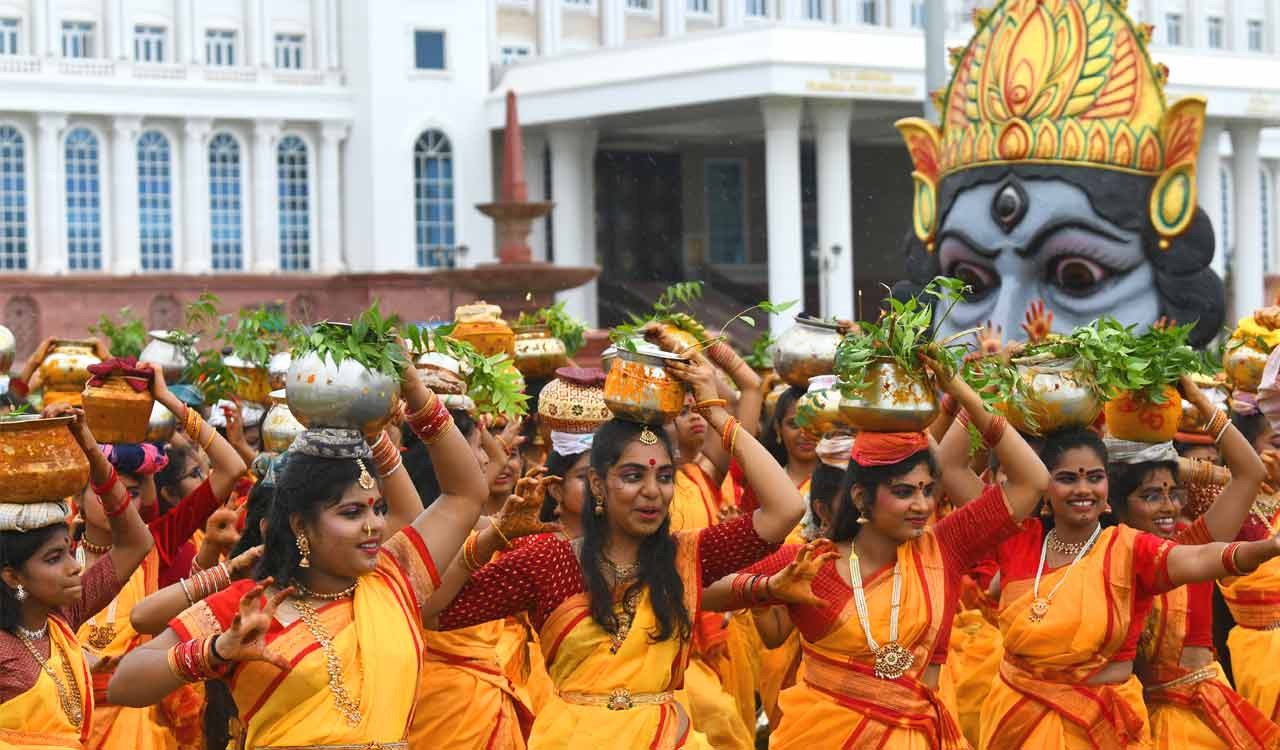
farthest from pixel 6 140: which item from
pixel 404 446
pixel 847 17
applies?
pixel 404 446

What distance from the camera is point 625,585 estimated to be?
5.62m

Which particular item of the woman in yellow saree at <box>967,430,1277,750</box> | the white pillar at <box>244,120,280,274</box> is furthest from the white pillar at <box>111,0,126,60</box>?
the woman in yellow saree at <box>967,430,1277,750</box>

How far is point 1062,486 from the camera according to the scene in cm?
650

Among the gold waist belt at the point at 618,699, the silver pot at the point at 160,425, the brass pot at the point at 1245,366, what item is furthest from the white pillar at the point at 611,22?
the gold waist belt at the point at 618,699

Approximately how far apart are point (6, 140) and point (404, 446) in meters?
35.5

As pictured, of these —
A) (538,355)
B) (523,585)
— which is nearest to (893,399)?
(523,585)

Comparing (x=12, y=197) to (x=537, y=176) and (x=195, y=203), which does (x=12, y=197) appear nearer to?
(x=195, y=203)

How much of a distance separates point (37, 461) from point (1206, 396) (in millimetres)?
4406

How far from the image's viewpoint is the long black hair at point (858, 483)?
595 centimetres

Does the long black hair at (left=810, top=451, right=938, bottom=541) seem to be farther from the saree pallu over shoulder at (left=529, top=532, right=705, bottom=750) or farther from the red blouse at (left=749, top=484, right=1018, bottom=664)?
the saree pallu over shoulder at (left=529, top=532, right=705, bottom=750)

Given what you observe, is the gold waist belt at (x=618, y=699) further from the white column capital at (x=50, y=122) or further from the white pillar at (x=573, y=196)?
the white column capital at (x=50, y=122)

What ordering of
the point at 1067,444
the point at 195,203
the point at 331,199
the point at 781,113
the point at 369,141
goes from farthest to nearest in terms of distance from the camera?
the point at 331,199, the point at 369,141, the point at 195,203, the point at 781,113, the point at 1067,444

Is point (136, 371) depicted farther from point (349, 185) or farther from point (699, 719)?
point (349, 185)

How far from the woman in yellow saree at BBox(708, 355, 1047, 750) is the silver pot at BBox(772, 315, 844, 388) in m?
2.28
